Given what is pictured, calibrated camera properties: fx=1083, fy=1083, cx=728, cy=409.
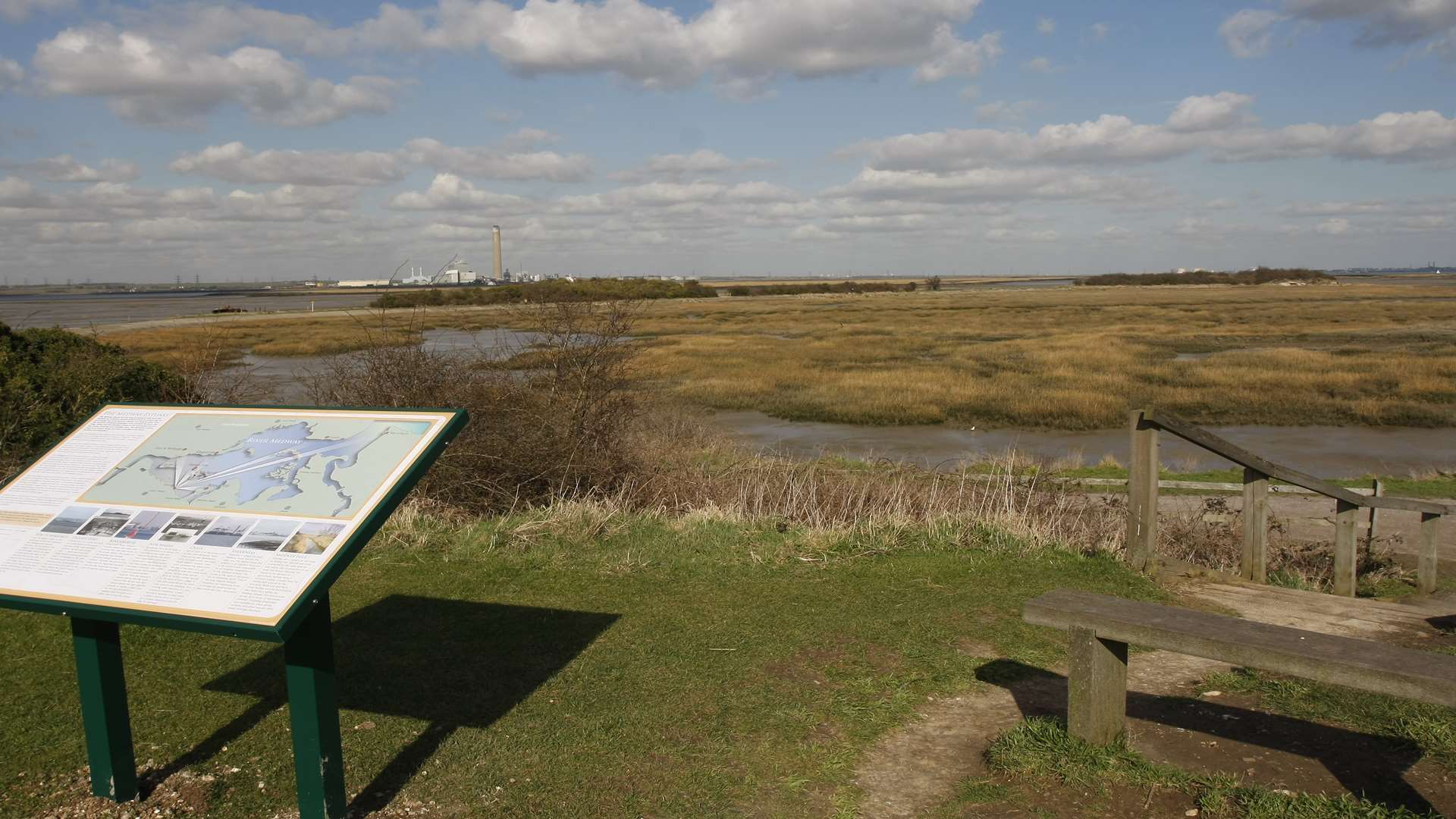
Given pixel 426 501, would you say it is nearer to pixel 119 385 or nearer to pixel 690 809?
pixel 119 385

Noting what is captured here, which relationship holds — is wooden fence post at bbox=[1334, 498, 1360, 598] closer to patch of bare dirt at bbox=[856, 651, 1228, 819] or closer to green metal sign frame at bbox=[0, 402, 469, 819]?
patch of bare dirt at bbox=[856, 651, 1228, 819]

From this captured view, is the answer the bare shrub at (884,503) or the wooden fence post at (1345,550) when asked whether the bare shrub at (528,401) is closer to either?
the bare shrub at (884,503)

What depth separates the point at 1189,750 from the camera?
4559 mm

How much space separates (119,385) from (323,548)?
32.3 feet

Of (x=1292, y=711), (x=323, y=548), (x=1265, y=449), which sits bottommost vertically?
(x=1265, y=449)

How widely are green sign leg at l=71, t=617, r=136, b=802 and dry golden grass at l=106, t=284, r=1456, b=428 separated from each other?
390 inches

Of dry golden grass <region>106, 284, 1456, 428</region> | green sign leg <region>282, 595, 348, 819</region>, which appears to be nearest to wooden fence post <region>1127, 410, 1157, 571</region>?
green sign leg <region>282, 595, 348, 819</region>

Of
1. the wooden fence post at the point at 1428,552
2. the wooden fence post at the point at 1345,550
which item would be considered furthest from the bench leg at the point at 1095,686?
the wooden fence post at the point at 1428,552

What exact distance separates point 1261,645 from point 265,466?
3.71m

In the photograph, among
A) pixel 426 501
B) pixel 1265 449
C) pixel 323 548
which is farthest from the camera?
pixel 1265 449

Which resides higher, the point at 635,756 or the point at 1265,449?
the point at 635,756

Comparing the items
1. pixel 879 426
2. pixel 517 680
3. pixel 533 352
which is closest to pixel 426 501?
pixel 533 352

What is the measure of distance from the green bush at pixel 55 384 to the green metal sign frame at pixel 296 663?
242 inches

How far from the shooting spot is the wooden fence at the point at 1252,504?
731cm
